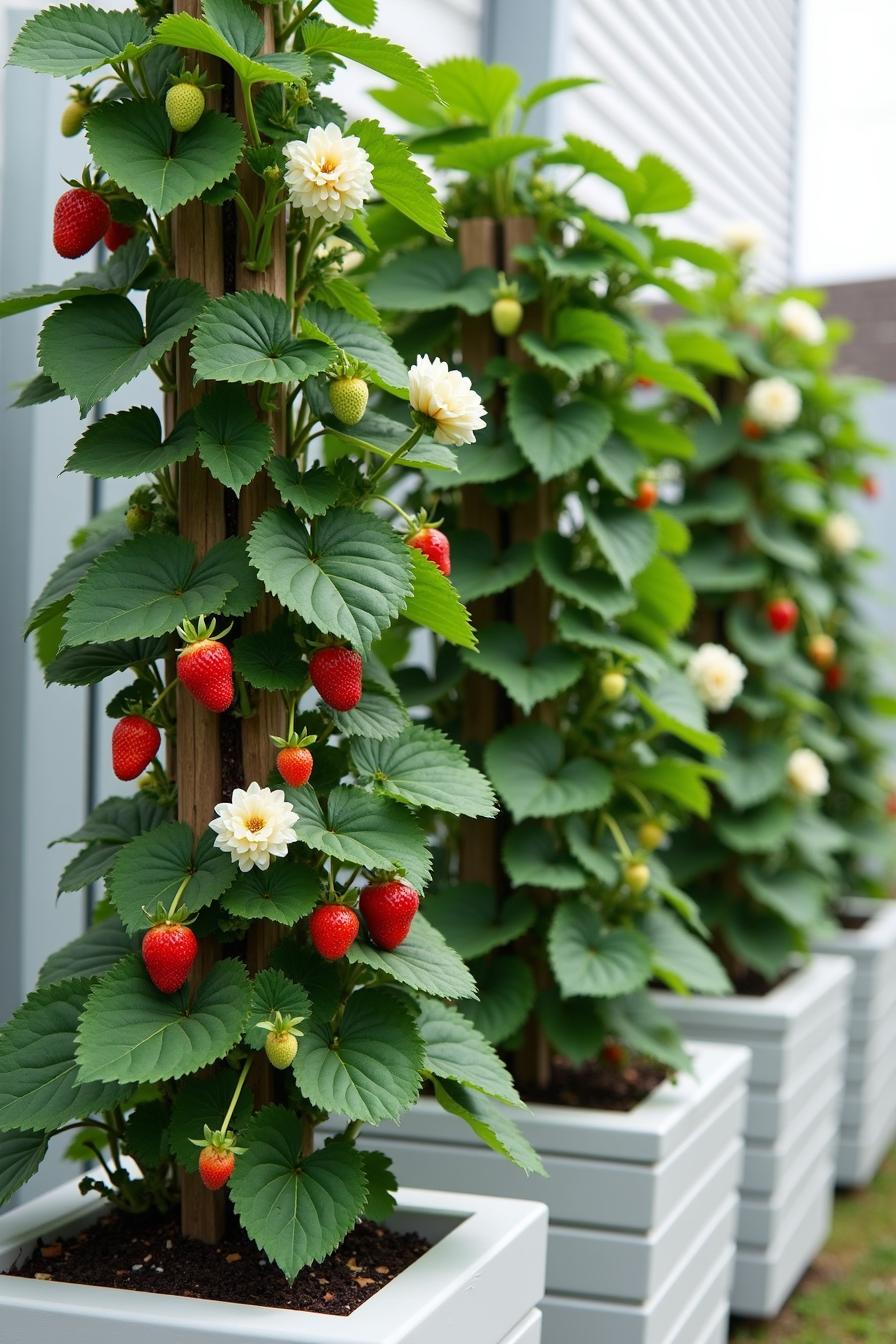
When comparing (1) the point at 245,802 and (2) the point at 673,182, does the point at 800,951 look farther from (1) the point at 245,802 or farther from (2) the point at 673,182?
(1) the point at 245,802

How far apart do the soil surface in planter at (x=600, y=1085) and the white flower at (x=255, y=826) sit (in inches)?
31.5

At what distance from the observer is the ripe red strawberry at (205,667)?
1.06m

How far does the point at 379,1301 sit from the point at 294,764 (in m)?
0.39

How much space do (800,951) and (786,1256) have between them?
49 centimetres

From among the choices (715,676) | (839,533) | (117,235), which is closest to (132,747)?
(117,235)

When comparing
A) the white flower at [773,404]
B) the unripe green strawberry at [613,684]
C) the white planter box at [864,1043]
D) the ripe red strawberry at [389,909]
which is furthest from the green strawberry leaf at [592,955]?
the white planter box at [864,1043]

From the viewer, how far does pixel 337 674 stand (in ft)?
3.69

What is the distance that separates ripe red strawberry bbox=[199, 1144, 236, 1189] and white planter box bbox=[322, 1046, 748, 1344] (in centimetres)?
53

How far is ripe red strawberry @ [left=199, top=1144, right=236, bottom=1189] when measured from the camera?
105 centimetres

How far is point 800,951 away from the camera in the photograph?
2.56 m

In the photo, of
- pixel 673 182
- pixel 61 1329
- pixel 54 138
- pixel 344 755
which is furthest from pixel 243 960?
pixel 673 182

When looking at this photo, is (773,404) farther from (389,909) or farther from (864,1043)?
(389,909)

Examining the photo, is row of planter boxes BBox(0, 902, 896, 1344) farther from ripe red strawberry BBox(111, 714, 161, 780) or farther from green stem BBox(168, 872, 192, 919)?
ripe red strawberry BBox(111, 714, 161, 780)

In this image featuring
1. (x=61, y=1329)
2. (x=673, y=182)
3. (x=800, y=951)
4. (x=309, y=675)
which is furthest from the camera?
(x=800, y=951)
